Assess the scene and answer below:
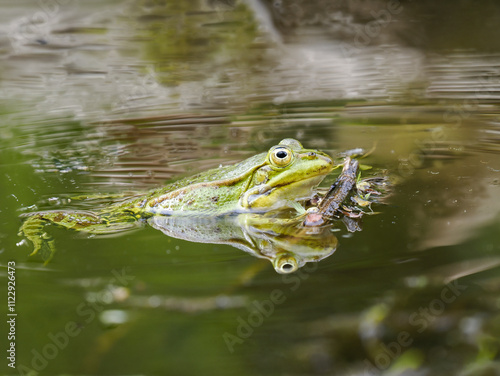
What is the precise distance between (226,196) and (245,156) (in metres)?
1.04

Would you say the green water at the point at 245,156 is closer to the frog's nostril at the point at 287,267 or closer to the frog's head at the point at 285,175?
the frog's nostril at the point at 287,267

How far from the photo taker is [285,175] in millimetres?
3547

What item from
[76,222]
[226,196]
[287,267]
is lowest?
[287,267]

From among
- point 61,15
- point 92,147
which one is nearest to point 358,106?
point 92,147

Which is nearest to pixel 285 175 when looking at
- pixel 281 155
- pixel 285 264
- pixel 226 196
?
pixel 281 155

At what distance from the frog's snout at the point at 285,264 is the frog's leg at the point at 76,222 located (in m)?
1.11

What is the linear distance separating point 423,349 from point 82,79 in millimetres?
6219

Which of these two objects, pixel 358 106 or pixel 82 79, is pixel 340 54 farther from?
pixel 82 79

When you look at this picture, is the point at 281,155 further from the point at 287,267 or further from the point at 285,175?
the point at 287,267

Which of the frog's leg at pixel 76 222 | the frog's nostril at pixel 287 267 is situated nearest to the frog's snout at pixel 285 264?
the frog's nostril at pixel 287 267

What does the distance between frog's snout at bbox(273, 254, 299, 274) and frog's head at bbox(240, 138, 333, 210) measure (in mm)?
596

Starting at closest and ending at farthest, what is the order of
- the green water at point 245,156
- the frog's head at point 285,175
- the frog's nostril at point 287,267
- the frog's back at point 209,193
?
the green water at point 245,156 → the frog's nostril at point 287,267 → the frog's head at point 285,175 → the frog's back at point 209,193

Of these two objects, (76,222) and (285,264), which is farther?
(76,222)

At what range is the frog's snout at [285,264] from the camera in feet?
9.94
